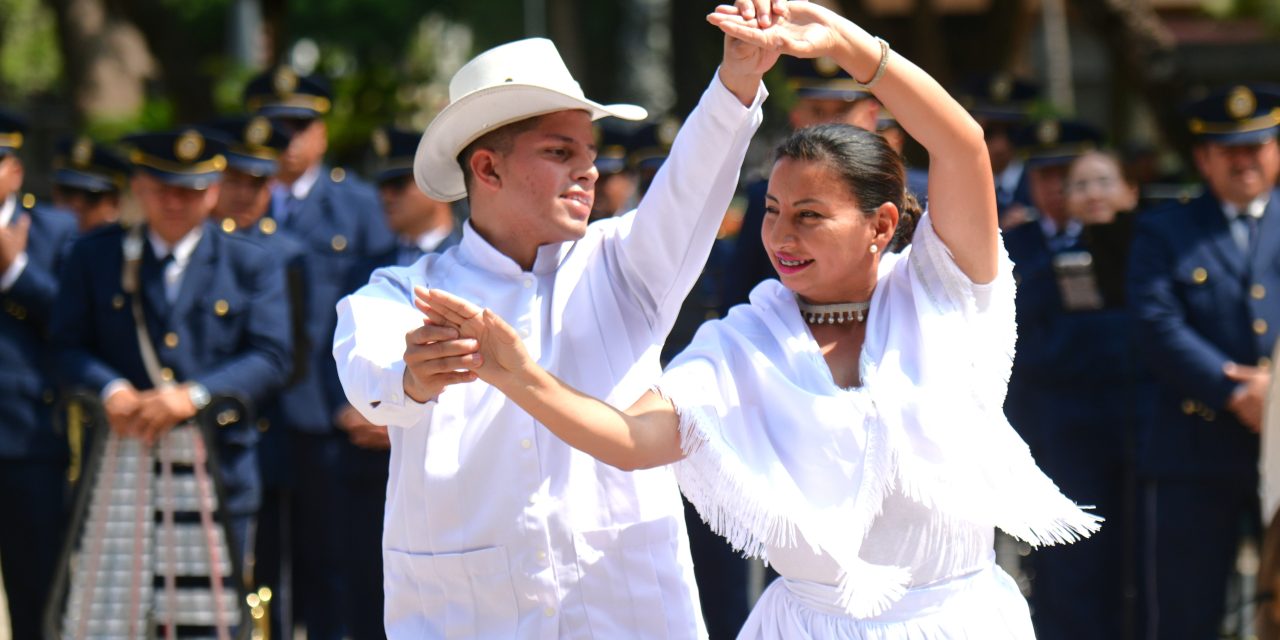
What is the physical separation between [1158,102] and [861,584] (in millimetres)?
10844

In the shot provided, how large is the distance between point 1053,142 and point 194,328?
13.6 ft

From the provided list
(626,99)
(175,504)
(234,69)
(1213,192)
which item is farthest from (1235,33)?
(175,504)

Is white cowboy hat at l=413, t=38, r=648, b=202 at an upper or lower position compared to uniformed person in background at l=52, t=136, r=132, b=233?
lower

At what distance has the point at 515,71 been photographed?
139 inches

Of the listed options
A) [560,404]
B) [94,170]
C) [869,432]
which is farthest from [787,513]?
[94,170]

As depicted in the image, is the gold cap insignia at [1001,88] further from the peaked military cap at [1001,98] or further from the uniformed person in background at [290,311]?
the uniformed person in background at [290,311]

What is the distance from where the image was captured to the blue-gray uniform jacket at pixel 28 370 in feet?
22.8

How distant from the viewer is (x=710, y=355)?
3203 mm

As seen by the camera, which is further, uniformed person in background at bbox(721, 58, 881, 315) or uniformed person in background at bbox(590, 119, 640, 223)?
uniformed person in background at bbox(590, 119, 640, 223)

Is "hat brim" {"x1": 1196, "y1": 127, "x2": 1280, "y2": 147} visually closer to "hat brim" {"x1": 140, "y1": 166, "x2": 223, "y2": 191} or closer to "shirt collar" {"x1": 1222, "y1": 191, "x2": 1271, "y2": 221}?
"shirt collar" {"x1": 1222, "y1": 191, "x2": 1271, "y2": 221}

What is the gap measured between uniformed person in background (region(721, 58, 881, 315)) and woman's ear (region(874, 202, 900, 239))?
1.86 metres

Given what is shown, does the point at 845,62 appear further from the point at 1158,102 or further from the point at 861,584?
the point at 1158,102

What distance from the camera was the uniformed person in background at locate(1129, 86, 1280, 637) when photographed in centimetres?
612

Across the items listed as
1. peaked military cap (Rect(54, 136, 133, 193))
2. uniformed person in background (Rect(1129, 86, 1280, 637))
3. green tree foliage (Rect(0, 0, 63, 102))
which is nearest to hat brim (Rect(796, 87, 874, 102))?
uniformed person in background (Rect(1129, 86, 1280, 637))
